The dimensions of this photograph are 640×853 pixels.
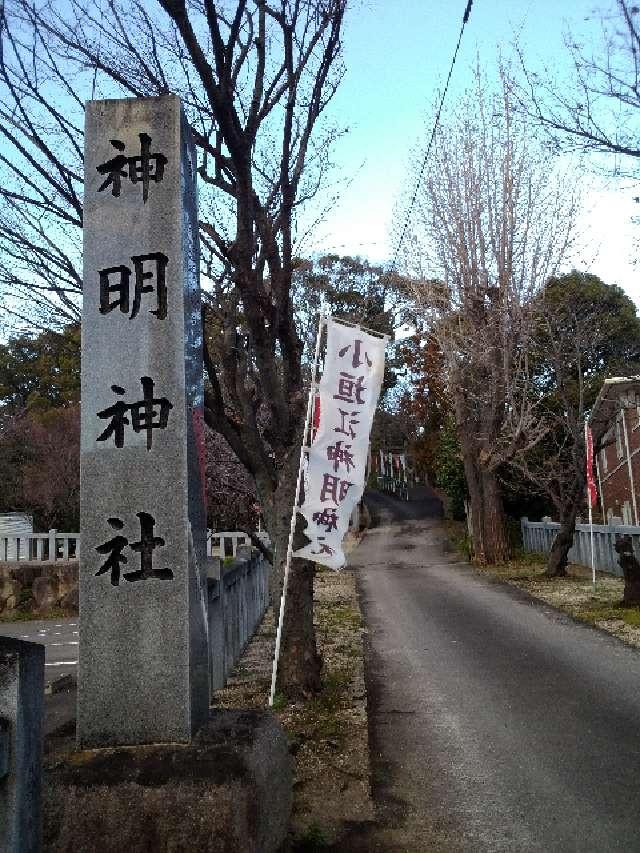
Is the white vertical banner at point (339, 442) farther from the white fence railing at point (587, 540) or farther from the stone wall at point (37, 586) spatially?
the stone wall at point (37, 586)

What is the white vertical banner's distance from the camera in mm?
7004

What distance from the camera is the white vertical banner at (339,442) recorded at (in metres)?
7.00

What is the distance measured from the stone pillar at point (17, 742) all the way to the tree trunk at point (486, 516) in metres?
20.2

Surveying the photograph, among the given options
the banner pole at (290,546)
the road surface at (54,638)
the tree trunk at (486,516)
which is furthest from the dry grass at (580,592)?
the road surface at (54,638)

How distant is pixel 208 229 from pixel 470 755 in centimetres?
542

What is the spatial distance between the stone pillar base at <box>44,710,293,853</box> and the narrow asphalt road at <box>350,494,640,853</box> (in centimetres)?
109

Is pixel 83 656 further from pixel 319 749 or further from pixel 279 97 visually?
pixel 279 97

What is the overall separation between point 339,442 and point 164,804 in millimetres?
4067

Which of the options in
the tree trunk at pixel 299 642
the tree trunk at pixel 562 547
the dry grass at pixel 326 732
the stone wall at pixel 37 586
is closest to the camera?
the dry grass at pixel 326 732

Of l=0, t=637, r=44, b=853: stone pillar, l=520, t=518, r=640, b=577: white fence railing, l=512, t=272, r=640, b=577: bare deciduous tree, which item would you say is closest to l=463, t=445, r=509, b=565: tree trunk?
l=512, t=272, r=640, b=577: bare deciduous tree

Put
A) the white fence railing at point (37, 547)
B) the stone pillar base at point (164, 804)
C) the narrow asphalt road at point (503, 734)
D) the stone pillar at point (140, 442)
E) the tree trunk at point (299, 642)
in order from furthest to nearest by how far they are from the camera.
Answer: the white fence railing at point (37, 547)
the tree trunk at point (299, 642)
the narrow asphalt road at point (503, 734)
the stone pillar at point (140, 442)
the stone pillar base at point (164, 804)

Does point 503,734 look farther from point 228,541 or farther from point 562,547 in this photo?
point 228,541

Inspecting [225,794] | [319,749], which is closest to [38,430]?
[319,749]

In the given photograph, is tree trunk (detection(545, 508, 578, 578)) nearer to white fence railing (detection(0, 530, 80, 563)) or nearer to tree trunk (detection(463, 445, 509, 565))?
tree trunk (detection(463, 445, 509, 565))
